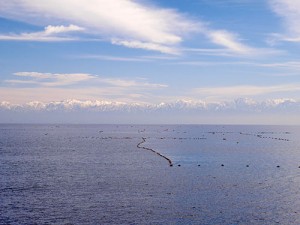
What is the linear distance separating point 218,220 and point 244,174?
37639mm

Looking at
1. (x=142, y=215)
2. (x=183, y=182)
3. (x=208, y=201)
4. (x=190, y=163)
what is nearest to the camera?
(x=142, y=215)

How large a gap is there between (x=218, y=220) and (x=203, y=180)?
87.2ft

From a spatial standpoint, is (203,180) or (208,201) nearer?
(208,201)

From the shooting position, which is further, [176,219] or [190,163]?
[190,163]

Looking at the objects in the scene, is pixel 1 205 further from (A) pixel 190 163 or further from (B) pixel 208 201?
(A) pixel 190 163

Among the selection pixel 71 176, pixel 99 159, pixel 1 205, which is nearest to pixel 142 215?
pixel 1 205

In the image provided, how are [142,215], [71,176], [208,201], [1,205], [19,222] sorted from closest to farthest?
[19,222] → [142,215] → [1,205] → [208,201] → [71,176]

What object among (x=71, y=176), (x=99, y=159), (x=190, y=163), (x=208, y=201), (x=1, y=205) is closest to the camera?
(x=1, y=205)

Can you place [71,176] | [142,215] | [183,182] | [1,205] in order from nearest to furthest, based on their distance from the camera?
[142,215] → [1,205] → [183,182] → [71,176]

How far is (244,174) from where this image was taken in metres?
83.2

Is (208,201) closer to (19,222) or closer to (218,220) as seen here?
(218,220)

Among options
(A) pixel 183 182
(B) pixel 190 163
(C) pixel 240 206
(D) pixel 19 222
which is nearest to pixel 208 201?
(C) pixel 240 206

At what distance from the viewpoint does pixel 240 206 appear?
2121 inches

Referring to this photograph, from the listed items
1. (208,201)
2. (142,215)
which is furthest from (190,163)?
(142,215)
